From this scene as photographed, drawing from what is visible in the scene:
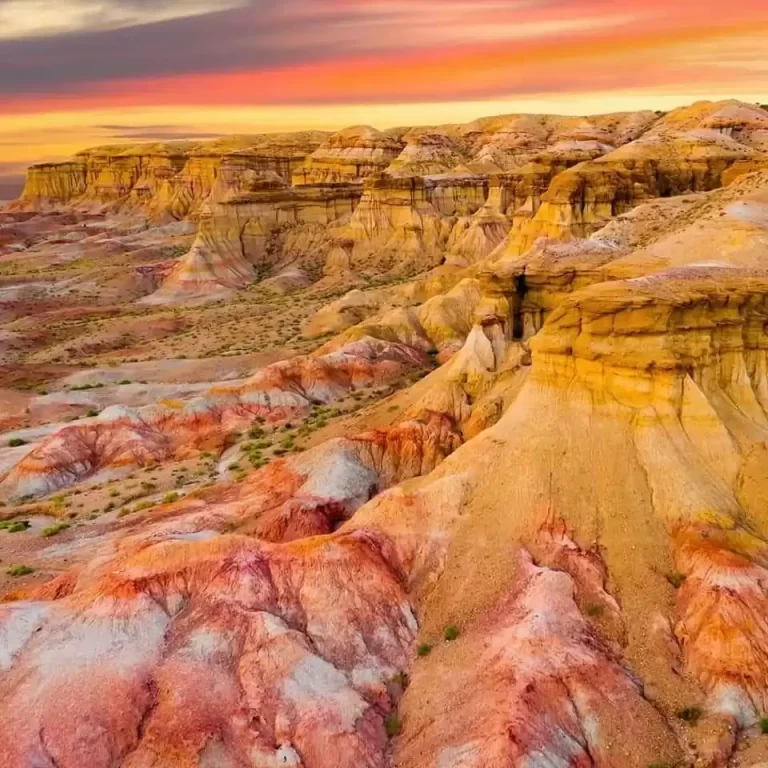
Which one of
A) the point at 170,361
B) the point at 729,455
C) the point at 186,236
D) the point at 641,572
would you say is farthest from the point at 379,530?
the point at 186,236

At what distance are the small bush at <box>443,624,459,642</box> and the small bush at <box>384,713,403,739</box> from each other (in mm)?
2267

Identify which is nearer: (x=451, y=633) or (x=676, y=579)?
(x=451, y=633)

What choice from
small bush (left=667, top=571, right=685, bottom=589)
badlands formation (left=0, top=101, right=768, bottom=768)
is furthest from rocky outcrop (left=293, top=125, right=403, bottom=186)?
small bush (left=667, top=571, right=685, bottom=589)

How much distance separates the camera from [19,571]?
24312mm

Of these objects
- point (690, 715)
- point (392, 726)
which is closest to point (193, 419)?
point (392, 726)

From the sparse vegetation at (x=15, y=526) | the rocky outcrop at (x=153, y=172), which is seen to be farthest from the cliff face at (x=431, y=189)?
the sparse vegetation at (x=15, y=526)

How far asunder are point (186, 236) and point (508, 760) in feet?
397

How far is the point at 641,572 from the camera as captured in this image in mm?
19266

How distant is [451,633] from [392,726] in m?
2.61

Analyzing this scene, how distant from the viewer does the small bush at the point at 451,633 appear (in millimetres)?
18828

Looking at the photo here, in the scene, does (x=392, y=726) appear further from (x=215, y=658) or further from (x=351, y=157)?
(x=351, y=157)

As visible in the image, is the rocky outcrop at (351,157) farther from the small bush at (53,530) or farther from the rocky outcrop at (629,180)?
the small bush at (53,530)

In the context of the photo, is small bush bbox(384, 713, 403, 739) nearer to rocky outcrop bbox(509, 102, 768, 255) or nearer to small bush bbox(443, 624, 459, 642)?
small bush bbox(443, 624, 459, 642)

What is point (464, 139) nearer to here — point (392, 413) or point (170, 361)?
point (170, 361)
